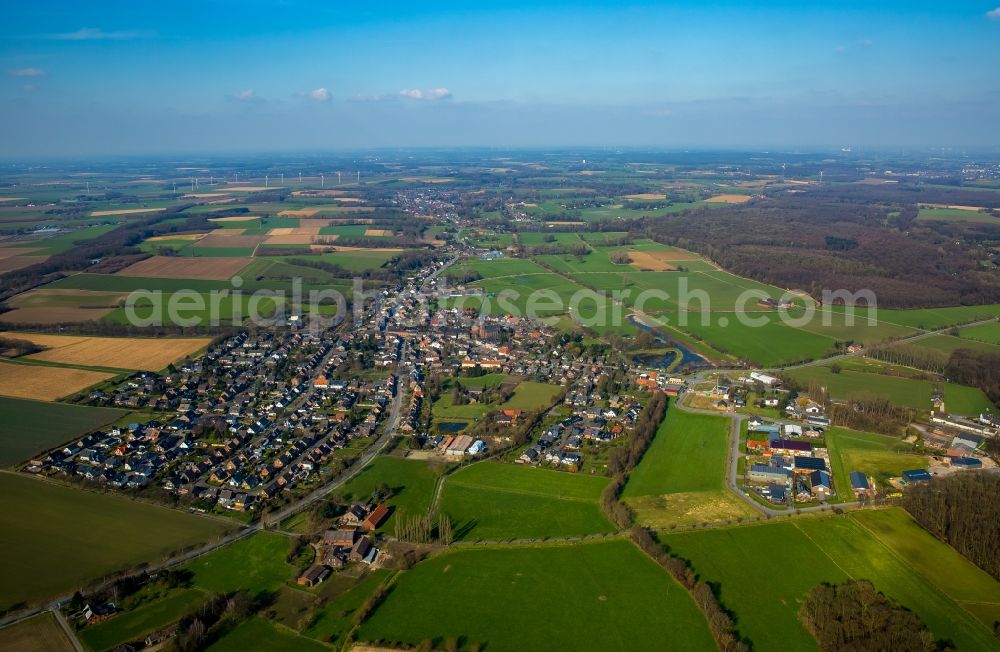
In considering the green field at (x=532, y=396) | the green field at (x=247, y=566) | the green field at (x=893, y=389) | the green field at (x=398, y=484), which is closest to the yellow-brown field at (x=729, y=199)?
the green field at (x=893, y=389)

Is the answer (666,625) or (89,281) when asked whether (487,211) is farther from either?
(666,625)

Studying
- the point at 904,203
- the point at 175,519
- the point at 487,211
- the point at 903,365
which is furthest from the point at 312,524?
the point at 904,203

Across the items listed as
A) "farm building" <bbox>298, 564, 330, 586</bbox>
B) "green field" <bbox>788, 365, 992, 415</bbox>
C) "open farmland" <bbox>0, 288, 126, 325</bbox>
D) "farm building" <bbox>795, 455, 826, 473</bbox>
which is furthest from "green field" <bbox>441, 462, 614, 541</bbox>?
"open farmland" <bbox>0, 288, 126, 325</bbox>

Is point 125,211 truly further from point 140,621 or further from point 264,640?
point 264,640

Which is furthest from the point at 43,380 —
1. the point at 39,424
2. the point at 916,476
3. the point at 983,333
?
the point at 983,333

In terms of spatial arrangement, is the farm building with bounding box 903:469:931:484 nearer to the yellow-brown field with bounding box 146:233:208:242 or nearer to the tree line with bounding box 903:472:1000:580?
the tree line with bounding box 903:472:1000:580

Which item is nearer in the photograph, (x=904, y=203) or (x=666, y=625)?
(x=666, y=625)
